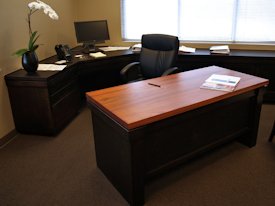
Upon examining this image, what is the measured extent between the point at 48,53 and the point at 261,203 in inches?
124

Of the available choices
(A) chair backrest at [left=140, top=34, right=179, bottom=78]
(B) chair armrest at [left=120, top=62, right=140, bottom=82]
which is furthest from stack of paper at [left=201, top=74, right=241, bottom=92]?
(B) chair armrest at [left=120, top=62, right=140, bottom=82]

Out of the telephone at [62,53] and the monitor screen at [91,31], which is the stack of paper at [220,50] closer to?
the monitor screen at [91,31]

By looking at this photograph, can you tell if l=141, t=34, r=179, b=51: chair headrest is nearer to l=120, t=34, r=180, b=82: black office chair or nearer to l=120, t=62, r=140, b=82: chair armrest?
l=120, t=34, r=180, b=82: black office chair

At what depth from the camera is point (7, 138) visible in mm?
2906

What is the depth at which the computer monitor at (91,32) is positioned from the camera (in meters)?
3.90

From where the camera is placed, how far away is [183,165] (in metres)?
2.42

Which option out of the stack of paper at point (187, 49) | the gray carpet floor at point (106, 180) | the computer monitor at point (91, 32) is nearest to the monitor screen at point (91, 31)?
the computer monitor at point (91, 32)

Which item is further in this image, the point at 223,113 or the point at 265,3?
the point at 265,3

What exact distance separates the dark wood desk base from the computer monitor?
2079mm

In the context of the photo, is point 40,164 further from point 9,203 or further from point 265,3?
point 265,3

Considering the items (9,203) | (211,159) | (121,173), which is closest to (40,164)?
Result: (9,203)

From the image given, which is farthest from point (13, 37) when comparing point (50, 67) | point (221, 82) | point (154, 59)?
point (221, 82)

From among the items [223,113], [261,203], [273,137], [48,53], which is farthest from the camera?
[48,53]

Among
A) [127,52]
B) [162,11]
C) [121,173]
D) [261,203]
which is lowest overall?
[261,203]
